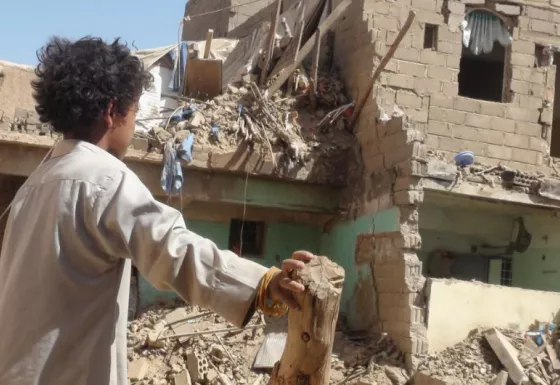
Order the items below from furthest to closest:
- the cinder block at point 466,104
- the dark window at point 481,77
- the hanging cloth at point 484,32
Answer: the dark window at point 481,77, the hanging cloth at point 484,32, the cinder block at point 466,104

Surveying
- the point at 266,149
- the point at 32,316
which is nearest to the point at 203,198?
the point at 266,149

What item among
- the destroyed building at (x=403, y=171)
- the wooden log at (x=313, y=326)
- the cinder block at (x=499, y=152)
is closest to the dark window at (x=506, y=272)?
the destroyed building at (x=403, y=171)

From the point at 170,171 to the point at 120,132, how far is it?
866 cm

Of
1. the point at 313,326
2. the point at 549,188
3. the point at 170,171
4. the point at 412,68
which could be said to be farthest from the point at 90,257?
the point at 549,188

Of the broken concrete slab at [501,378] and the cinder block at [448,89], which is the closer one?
the broken concrete slab at [501,378]

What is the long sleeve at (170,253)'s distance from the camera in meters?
2.09

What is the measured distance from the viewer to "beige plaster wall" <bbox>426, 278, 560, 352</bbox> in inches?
397

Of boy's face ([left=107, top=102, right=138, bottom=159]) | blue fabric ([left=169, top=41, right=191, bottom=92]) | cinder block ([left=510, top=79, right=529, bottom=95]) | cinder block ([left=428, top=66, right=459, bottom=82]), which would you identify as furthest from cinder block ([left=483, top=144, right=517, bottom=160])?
boy's face ([left=107, top=102, right=138, bottom=159])

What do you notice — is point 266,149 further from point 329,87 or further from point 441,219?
point 441,219

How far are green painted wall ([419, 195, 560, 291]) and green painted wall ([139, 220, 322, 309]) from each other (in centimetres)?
207

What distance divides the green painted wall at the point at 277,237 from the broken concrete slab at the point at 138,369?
9.26ft

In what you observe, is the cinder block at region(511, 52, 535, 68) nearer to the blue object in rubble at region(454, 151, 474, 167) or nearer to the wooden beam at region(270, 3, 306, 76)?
the blue object in rubble at region(454, 151, 474, 167)

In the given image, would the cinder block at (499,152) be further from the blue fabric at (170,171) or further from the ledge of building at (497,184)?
the blue fabric at (170,171)

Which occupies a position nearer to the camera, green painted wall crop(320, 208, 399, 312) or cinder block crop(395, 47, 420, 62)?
green painted wall crop(320, 208, 399, 312)
